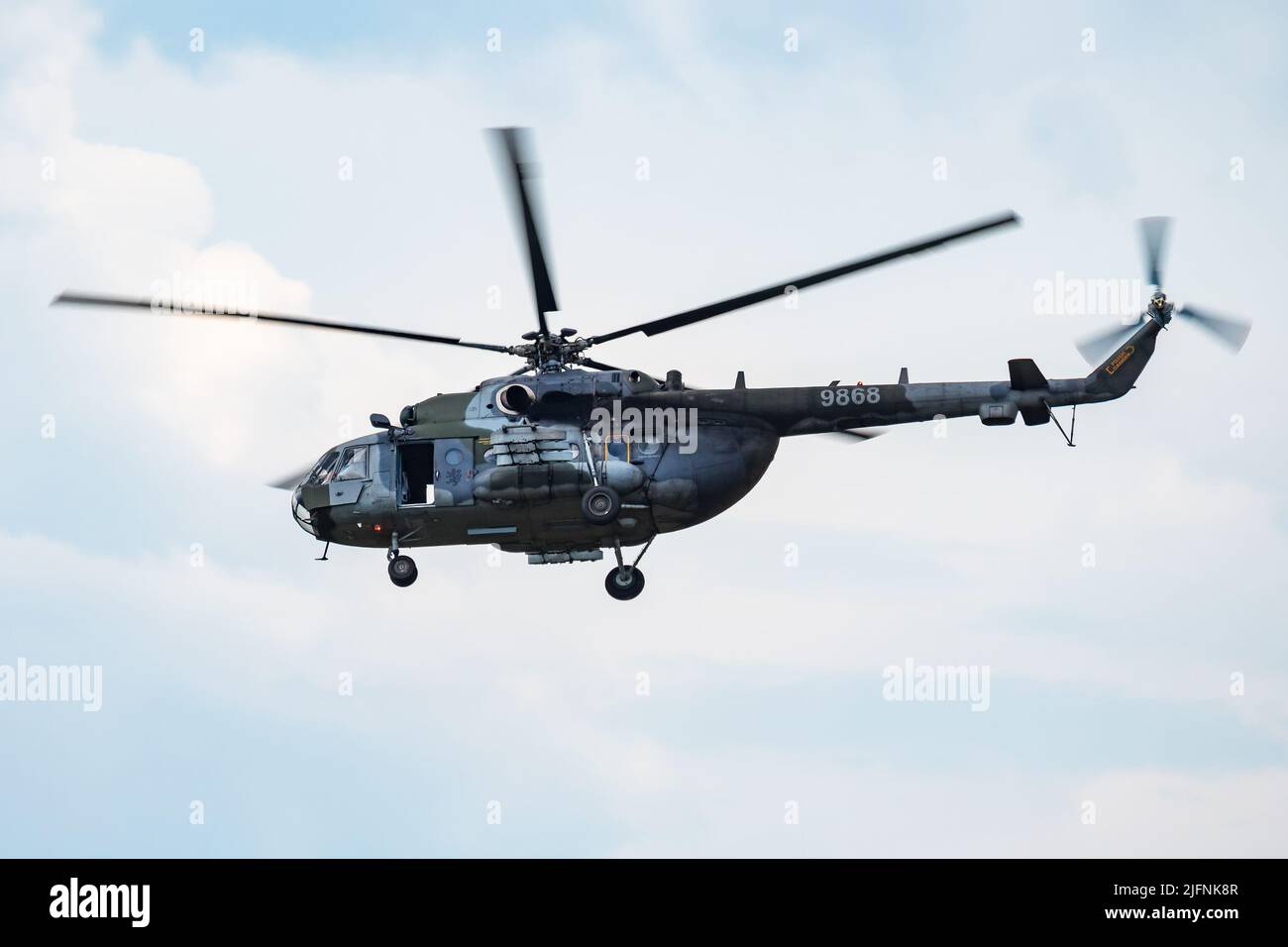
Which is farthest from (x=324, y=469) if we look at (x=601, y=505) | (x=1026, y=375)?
(x=1026, y=375)

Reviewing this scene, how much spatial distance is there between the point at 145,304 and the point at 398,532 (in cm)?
630

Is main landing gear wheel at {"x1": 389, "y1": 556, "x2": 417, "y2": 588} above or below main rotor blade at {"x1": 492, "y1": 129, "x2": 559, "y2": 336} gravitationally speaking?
below

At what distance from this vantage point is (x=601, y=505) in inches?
1649

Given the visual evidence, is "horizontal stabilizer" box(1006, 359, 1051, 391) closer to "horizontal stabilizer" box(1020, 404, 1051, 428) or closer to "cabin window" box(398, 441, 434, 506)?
"horizontal stabilizer" box(1020, 404, 1051, 428)

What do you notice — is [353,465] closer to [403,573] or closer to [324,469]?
[324,469]

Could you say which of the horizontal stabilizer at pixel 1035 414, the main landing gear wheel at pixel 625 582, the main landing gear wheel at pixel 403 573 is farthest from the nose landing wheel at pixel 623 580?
the horizontal stabilizer at pixel 1035 414

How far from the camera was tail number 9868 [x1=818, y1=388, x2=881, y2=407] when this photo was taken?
137 feet

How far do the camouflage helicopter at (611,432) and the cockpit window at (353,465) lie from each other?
1.94 feet

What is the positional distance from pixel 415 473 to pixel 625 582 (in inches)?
174

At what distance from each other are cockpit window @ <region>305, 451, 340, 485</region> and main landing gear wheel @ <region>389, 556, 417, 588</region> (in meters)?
2.33

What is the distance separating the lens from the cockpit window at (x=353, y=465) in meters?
43.9

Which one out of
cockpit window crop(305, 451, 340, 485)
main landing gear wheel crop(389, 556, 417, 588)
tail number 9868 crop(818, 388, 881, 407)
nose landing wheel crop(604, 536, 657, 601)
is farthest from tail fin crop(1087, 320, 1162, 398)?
cockpit window crop(305, 451, 340, 485)
